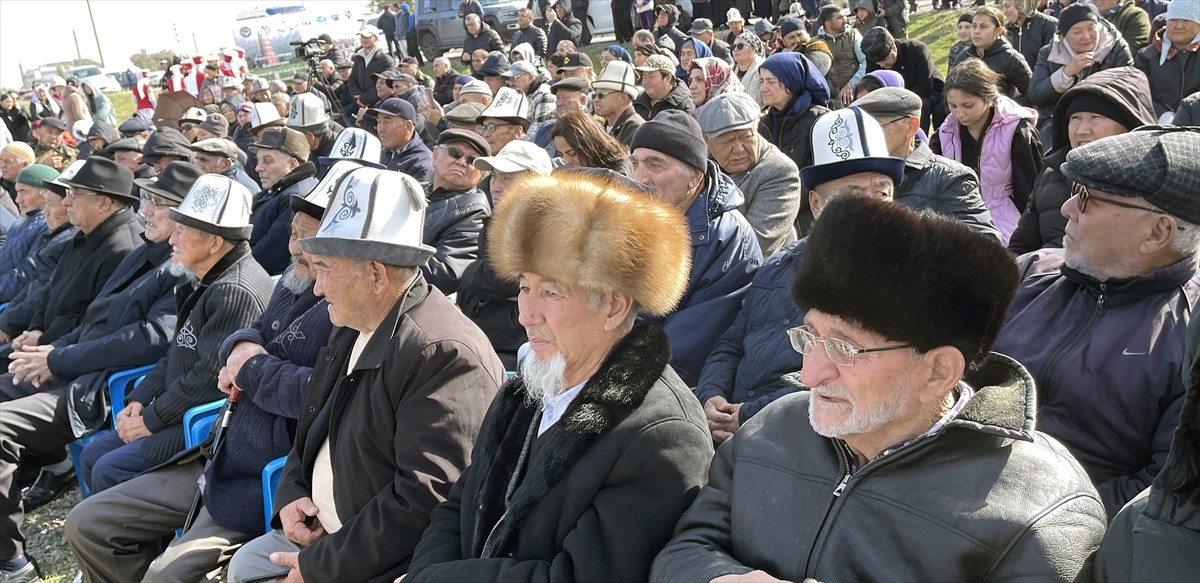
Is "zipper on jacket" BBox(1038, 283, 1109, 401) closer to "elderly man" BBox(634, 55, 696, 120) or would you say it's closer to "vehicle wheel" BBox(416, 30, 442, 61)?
"elderly man" BBox(634, 55, 696, 120)

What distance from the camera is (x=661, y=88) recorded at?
328 inches

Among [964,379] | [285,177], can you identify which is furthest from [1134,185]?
[285,177]

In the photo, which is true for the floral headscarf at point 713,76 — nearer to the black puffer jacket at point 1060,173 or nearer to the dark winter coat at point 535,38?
the black puffer jacket at point 1060,173

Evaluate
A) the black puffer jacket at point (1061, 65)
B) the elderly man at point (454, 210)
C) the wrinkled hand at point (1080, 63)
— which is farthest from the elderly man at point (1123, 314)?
the wrinkled hand at point (1080, 63)

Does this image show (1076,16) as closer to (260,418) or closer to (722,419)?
(722,419)

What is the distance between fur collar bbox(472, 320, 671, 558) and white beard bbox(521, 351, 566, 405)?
7cm

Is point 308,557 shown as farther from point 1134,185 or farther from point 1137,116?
point 1137,116

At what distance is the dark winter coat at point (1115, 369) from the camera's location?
8.28 feet

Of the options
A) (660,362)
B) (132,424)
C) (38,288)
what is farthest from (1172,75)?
(38,288)

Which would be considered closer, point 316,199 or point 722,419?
point 722,419

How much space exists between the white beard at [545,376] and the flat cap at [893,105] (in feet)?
9.37

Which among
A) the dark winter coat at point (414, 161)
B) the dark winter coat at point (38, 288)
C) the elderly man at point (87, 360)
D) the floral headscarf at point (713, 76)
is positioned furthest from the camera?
the floral headscarf at point (713, 76)

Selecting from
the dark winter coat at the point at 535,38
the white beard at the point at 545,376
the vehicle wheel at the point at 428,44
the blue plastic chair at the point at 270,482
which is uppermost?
the white beard at the point at 545,376

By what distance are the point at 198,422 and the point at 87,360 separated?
45.8 inches
